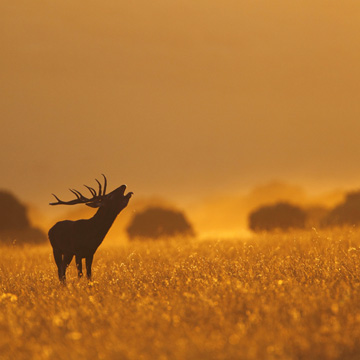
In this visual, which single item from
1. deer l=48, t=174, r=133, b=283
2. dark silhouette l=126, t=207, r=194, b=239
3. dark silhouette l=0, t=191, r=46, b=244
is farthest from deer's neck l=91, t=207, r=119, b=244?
dark silhouette l=0, t=191, r=46, b=244

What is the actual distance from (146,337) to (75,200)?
4.55 metres

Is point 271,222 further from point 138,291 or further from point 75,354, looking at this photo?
point 75,354

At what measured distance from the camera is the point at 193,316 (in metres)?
6.49

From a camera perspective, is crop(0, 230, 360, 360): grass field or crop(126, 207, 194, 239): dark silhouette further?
crop(126, 207, 194, 239): dark silhouette

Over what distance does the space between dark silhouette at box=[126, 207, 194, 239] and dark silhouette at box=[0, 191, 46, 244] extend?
15.6ft

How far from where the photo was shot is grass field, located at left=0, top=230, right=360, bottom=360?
5.36 m

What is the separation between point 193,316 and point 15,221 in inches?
998

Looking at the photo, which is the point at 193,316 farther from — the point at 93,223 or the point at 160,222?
the point at 160,222

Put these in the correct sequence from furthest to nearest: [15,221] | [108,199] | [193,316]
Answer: [15,221]
[108,199]
[193,316]

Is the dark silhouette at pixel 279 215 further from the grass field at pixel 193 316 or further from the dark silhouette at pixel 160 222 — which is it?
the grass field at pixel 193 316

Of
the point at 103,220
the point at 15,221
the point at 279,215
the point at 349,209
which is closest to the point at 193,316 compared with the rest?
the point at 103,220

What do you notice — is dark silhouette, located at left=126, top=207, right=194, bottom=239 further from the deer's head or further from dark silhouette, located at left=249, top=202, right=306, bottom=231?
the deer's head

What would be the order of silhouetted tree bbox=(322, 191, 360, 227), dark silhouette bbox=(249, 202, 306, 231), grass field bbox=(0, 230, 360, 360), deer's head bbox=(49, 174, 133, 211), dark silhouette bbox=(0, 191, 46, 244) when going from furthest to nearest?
dark silhouette bbox=(0, 191, 46, 244) → dark silhouette bbox=(249, 202, 306, 231) → silhouetted tree bbox=(322, 191, 360, 227) → deer's head bbox=(49, 174, 133, 211) → grass field bbox=(0, 230, 360, 360)

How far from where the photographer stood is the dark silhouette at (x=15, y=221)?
30.0 m
